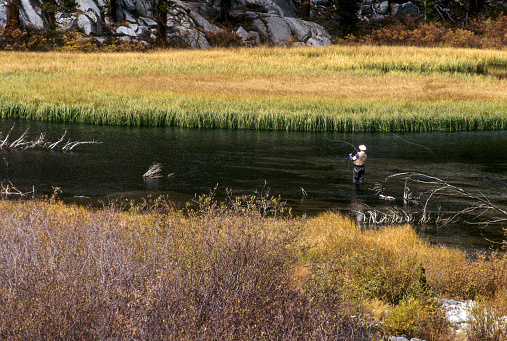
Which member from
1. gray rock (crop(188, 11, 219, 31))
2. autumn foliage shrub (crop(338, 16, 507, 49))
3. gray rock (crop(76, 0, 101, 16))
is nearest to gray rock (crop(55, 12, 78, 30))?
gray rock (crop(76, 0, 101, 16))

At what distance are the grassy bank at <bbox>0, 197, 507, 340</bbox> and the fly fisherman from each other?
23.8 feet

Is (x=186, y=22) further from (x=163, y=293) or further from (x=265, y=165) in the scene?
(x=163, y=293)

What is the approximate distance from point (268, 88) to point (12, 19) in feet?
85.9

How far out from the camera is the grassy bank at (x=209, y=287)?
4.68 meters

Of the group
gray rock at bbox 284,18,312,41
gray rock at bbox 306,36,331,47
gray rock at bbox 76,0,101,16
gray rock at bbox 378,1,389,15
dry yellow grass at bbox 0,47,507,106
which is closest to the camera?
dry yellow grass at bbox 0,47,507,106

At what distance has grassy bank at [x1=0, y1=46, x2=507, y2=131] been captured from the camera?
28453 mm

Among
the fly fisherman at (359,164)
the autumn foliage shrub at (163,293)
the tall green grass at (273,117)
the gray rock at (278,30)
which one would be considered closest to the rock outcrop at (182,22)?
the gray rock at (278,30)

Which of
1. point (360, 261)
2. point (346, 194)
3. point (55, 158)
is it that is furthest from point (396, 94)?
point (360, 261)

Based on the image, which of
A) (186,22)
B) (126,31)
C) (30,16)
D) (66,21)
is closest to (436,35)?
(186,22)

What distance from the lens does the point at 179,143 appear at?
23469mm

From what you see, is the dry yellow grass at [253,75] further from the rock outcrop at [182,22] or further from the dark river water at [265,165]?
the rock outcrop at [182,22]

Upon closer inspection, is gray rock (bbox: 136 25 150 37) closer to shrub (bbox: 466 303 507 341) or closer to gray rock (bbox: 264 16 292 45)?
gray rock (bbox: 264 16 292 45)

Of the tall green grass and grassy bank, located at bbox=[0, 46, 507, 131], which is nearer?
the tall green grass

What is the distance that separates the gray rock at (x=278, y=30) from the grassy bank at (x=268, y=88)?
7.30m
